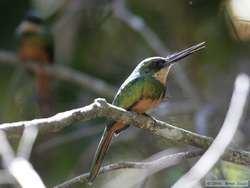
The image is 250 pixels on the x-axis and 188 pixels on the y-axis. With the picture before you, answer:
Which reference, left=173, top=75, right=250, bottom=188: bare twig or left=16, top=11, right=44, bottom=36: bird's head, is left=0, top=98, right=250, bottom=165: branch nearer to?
left=173, top=75, right=250, bottom=188: bare twig

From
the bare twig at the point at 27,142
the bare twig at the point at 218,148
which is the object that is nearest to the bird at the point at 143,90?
the bare twig at the point at 218,148

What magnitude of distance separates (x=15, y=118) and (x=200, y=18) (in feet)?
6.49

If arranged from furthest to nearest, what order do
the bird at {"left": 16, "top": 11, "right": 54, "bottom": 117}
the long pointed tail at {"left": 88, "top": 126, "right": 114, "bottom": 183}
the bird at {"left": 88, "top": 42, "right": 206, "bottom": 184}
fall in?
the bird at {"left": 16, "top": 11, "right": 54, "bottom": 117}, the bird at {"left": 88, "top": 42, "right": 206, "bottom": 184}, the long pointed tail at {"left": 88, "top": 126, "right": 114, "bottom": 183}

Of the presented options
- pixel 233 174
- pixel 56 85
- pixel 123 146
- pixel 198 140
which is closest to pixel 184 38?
pixel 123 146

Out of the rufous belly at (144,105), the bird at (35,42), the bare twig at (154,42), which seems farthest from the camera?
the bird at (35,42)

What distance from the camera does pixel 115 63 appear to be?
6.25m

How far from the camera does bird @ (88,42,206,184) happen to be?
9.88 feet

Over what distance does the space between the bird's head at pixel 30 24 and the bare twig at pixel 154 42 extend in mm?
1414

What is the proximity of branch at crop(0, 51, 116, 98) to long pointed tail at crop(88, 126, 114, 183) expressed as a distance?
2408 mm

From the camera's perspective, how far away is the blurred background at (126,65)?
518cm

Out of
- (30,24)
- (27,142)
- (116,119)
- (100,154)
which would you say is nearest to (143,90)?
(100,154)

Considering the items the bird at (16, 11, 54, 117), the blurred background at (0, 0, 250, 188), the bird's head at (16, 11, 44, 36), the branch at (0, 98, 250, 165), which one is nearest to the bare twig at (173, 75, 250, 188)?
the branch at (0, 98, 250, 165)

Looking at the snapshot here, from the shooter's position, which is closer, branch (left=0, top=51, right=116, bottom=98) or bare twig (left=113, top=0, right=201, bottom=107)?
bare twig (left=113, top=0, right=201, bottom=107)

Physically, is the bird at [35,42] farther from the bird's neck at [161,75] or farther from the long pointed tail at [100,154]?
the long pointed tail at [100,154]
